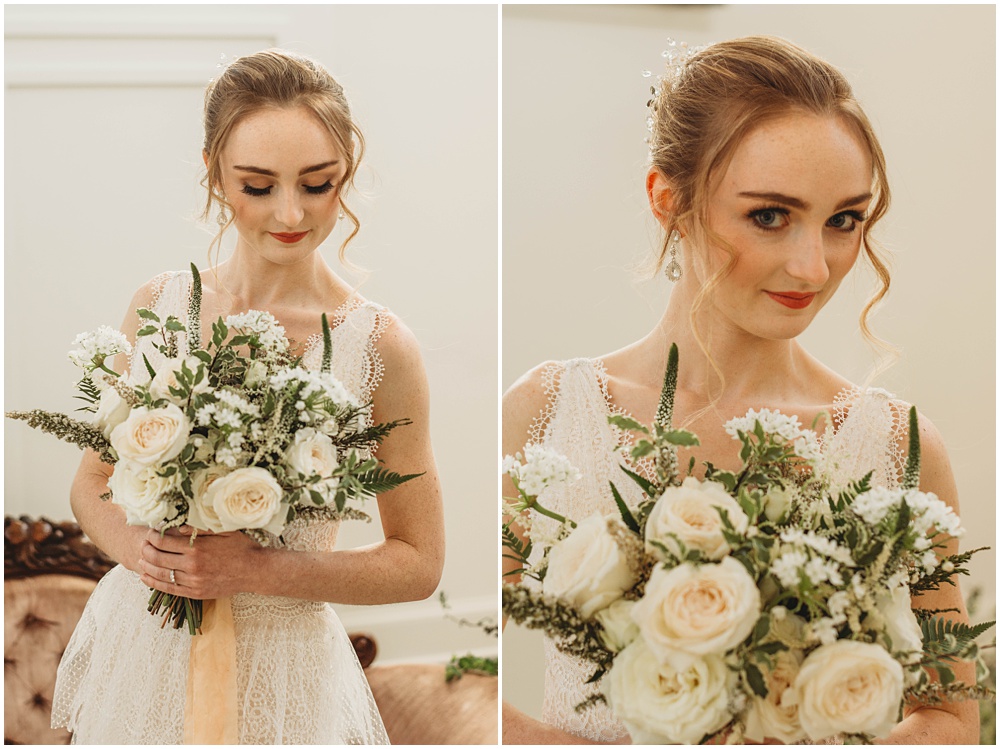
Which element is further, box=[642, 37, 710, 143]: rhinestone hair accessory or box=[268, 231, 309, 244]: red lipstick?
box=[268, 231, 309, 244]: red lipstick

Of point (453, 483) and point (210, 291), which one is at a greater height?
point (210, 291)

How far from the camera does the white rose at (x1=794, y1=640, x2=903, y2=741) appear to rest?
1109mm

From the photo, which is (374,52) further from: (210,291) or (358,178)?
(210,291)

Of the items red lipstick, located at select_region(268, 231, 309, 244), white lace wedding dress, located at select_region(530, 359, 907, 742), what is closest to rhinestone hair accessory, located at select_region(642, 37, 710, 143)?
white lace wedding dress, located at select_region(530, 359, 907, 742)

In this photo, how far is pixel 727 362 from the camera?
165 cm

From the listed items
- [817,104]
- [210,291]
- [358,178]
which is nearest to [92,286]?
[210,291]

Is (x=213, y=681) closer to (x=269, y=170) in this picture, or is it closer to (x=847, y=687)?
(x=269, y=170)

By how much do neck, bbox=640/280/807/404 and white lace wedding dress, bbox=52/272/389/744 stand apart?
1.95 feet

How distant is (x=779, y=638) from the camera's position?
1.14m

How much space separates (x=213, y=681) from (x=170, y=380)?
55cm

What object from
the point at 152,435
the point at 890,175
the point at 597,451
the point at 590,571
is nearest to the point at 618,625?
the point at 590,571

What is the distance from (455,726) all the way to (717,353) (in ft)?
3.22

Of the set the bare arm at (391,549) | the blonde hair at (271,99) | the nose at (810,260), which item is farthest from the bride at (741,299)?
the blonde hair at (271,99)

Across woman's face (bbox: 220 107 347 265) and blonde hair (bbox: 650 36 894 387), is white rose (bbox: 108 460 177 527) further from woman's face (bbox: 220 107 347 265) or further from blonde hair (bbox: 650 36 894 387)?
blonde hair (bbox: 650 36 894 387)
